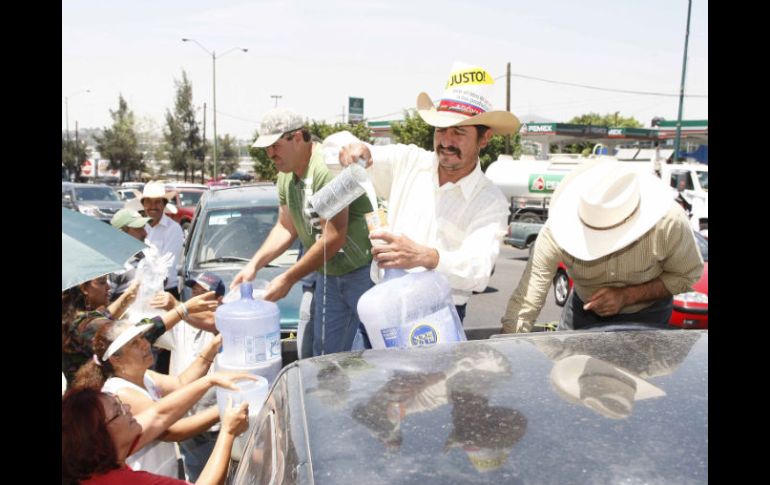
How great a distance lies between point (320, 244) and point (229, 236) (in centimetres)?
256

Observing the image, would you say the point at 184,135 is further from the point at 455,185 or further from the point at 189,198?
the point at 455,185

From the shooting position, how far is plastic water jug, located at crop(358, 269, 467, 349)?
2.60m

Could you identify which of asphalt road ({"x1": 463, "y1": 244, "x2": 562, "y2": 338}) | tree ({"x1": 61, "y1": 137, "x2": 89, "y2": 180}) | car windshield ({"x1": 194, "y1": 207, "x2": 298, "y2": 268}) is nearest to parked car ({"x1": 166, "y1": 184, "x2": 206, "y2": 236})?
asphalt road ({"x1": 463, "y1": 244, "x2": 562, "y2": 338})

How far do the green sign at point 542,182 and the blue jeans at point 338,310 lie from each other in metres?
19.3

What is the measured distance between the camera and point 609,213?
294cm

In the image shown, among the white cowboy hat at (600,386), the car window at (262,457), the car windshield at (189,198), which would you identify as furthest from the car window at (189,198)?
the white cowboy hat at (600,386)

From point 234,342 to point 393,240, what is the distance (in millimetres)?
910

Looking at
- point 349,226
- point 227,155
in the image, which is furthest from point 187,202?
point 227,155

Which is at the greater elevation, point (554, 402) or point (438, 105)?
point (438, 105)

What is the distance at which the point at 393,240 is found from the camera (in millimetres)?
2674

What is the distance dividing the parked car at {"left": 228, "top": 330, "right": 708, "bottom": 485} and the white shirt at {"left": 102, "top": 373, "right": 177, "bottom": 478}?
1.04 meters

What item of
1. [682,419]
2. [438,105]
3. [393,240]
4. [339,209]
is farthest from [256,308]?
[682,419]

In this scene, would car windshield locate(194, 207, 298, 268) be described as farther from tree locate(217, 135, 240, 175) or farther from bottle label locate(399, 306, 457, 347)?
tree locate(217, 135, 240, 175)

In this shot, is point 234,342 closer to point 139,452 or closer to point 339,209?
point 139,452
